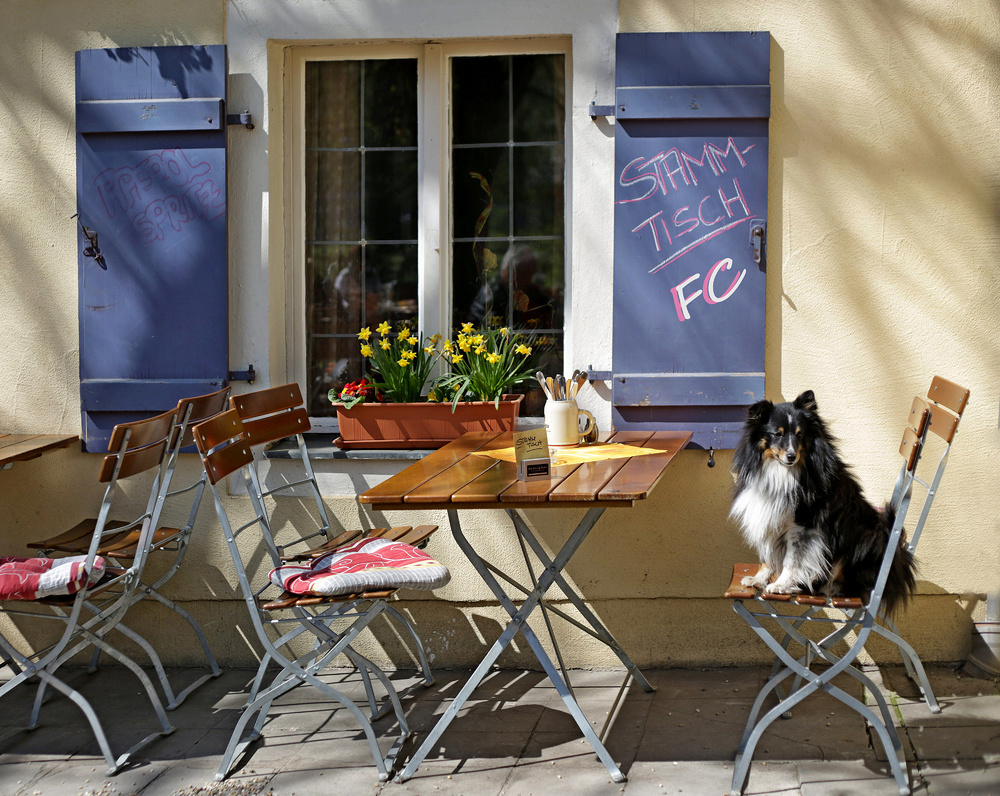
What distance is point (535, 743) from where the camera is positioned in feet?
10.4

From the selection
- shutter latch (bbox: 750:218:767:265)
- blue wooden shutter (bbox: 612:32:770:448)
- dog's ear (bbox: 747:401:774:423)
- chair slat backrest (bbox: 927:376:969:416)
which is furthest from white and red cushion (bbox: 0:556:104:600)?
chair slat backrest (bbox: 927:376:969:416)

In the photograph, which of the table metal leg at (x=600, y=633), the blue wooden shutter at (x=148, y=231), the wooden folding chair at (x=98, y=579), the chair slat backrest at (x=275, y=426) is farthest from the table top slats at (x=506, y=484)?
the blue wooden shutter at (x=148, y=231)

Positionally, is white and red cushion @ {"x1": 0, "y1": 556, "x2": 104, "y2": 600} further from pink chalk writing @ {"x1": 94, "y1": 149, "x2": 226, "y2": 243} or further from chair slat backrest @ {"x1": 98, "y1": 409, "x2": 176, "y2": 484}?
pink chalk writing @ {"x1": 94, "y1": 149, "x2": 226, "y2": 243}

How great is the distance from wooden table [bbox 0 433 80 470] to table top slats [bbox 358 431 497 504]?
4.82 ft

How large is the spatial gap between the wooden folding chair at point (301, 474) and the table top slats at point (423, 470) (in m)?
0.37

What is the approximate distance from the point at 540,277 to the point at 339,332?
94cm

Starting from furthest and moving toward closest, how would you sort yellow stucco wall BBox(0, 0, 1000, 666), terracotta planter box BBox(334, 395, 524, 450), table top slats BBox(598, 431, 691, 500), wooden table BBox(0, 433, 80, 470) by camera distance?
terracotta planter box BBox(334, 395, 524, 450) → yellow stucco wall BBox(0, 0, 1000, 666) → wooden table BBox(0, 433, 80, 470) → table top slats BBox(598, 431, 691, 500)

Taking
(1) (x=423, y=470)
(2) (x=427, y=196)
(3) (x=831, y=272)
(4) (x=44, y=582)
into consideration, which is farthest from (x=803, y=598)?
(4) (x=44, y=582)

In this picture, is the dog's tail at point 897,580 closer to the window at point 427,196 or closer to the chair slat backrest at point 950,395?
the chair slat backrest at point 950,395

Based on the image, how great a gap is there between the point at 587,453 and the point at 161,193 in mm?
2121

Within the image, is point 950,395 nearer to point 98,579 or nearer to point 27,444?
point 98,579

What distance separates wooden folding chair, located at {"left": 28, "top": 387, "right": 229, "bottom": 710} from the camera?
3400 mm

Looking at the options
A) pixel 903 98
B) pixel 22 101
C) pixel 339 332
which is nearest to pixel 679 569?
pixel 339 332

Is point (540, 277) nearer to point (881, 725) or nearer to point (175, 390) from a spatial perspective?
point (175, 390)
